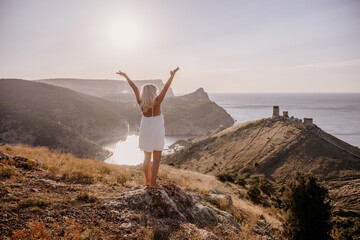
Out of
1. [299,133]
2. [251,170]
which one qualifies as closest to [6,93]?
[251,170]

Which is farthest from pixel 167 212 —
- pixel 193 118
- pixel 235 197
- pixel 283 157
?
pixel 193 118

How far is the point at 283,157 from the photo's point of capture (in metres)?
35.9

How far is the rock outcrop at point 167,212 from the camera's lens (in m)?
4.54

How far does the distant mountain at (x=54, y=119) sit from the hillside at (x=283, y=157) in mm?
35648

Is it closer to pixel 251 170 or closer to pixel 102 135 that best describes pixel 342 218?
pixel 251 170

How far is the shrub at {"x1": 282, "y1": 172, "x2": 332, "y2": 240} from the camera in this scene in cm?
1196

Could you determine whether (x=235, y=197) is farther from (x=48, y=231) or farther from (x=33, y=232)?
(x=33, y=232)

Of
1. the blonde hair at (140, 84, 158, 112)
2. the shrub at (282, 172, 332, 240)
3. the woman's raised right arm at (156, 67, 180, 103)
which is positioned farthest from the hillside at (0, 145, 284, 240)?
the shrub at (282, 172, 332, 240)

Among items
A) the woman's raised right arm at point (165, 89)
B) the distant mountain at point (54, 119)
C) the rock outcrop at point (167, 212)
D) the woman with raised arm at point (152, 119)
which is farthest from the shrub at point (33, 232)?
the distant mountain at point (54, 119)

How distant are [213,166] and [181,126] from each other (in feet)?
299

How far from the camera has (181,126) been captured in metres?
132

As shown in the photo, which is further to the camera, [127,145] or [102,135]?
[102,135]

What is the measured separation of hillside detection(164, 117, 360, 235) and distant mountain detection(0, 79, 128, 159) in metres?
35.6

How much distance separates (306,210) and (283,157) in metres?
25.1
